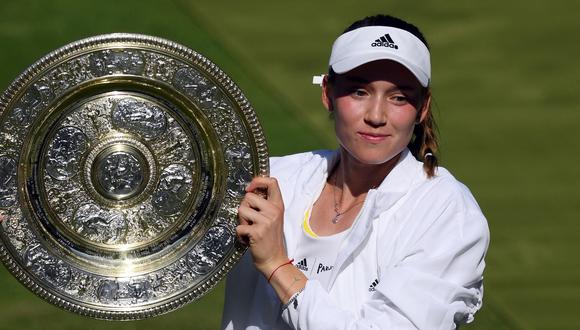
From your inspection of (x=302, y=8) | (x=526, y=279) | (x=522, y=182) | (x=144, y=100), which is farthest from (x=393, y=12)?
(x=144, y=100)

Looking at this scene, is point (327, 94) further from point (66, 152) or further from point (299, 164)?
point (66, 152)

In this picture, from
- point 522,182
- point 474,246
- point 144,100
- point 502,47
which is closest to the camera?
point 474,246

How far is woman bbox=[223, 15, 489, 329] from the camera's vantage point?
3252 millimetres

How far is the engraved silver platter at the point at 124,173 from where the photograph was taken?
3463 millimetres

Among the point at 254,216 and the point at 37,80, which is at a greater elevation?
the point at 37,80

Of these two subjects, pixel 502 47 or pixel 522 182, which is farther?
pixel 502 47

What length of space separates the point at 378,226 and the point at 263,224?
29 centimetres

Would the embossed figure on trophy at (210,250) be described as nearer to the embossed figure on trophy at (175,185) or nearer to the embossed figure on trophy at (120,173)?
the embossed figure on trophy at (175,185)

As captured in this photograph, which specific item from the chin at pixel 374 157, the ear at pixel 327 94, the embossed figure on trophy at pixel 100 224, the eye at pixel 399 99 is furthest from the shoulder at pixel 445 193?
the embossed figure on trophy at pixel 100 224

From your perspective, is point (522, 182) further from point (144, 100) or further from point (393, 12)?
point (144, 100)

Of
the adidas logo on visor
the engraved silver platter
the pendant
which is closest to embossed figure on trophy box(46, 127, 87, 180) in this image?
the engraved silver platter

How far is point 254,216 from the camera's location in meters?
3.39

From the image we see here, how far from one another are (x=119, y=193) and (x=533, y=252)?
130 inches

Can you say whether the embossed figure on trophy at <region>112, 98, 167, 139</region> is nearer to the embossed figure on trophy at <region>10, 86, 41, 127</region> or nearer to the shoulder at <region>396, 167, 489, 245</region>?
the embossed figure on trophy at <region>10, 86, 41, 127</region>
